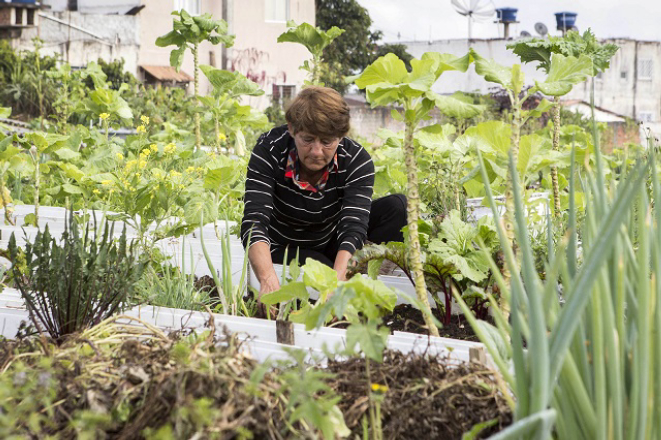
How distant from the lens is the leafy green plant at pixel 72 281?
1877 mm

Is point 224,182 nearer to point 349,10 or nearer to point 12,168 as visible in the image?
point 12,168

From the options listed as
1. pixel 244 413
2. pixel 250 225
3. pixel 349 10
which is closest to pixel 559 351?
pixel 244 413

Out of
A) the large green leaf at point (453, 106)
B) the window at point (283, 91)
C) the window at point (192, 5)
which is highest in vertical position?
the window at point (192, 5)

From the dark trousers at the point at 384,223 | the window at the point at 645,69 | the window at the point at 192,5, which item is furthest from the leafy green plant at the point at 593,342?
the window at the point at 645,69

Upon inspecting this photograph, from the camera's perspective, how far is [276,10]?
806 inches

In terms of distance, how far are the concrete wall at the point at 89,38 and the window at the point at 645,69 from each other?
22.5m

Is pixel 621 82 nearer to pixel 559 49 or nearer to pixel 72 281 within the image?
pixel 559 49

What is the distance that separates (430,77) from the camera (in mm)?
1824

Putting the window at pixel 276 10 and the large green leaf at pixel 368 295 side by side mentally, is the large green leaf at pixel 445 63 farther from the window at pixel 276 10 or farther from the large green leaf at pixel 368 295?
the window at pixel 276 10

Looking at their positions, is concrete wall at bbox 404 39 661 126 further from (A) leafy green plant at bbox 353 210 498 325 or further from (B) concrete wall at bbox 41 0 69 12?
(A) leafy green plant at bbox 353 210 498 325

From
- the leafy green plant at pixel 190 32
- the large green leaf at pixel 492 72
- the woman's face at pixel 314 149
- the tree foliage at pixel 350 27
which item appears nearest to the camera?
the large green leaf at pixel 492 72

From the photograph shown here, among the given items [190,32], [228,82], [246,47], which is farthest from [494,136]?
[246,47]

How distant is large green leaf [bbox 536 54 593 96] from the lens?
2.00 metres

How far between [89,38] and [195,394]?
53.5ft
